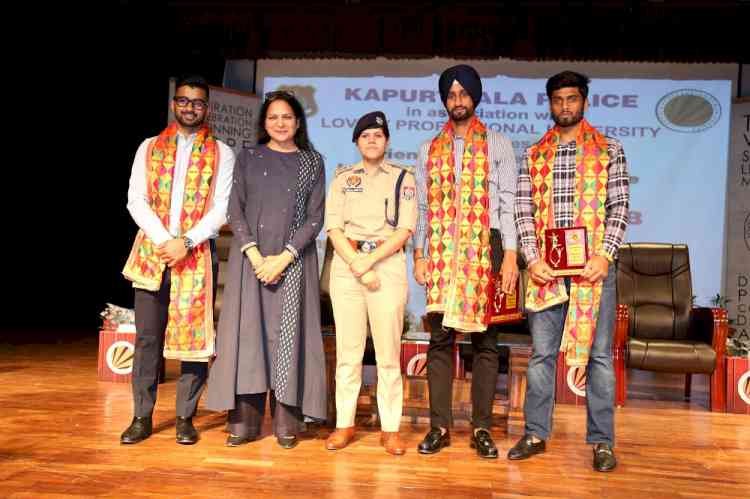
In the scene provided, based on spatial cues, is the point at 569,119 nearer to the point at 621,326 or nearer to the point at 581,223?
the point at 581,223

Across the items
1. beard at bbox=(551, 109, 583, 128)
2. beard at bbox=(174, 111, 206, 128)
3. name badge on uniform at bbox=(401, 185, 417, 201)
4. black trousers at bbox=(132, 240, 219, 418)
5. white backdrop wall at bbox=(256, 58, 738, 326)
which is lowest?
black trousers at bbox=(132, 240, 219, 418)

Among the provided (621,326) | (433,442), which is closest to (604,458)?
(433,442)

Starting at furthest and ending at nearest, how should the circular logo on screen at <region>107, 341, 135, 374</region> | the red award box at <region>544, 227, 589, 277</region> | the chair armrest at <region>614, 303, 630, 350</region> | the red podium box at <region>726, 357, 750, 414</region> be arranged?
the circular logo on screen at <region>107, 341, 135, 374</region> < the chair armrest at <region>614, 303, 630, 350</region> < the red podium box at <region>726, 357, 750, 414</region> < the red award box at <region>544, 227, 589, 277</region>

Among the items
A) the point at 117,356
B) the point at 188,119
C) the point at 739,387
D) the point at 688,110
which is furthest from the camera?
the point at 688,110

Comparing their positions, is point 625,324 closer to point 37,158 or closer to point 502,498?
point 502,498

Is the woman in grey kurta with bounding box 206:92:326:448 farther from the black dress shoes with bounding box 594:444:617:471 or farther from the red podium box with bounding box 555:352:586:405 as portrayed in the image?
the red podium box with bounding box 555:352:586:405

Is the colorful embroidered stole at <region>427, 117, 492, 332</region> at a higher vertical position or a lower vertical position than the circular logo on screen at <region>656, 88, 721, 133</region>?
lower

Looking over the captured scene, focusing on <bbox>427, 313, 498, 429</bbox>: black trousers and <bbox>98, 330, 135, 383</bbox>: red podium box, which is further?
<bbox>98, 330, 135, 383</bbox>: red podium box

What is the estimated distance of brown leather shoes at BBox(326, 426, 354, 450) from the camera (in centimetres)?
326

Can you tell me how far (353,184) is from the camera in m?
3.28

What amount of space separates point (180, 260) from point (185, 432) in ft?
2.41

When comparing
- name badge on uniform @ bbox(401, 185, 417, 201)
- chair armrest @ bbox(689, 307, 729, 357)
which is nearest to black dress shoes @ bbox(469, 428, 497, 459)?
name badge on uniform @ bbox(401, 185, 417, 201)

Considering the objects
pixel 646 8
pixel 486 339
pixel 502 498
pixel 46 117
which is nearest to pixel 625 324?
pixel 486 339

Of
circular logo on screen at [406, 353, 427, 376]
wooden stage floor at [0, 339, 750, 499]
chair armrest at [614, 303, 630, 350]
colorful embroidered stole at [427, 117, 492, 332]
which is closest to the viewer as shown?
wooden stage floor at [0, 339, 750, 499]
